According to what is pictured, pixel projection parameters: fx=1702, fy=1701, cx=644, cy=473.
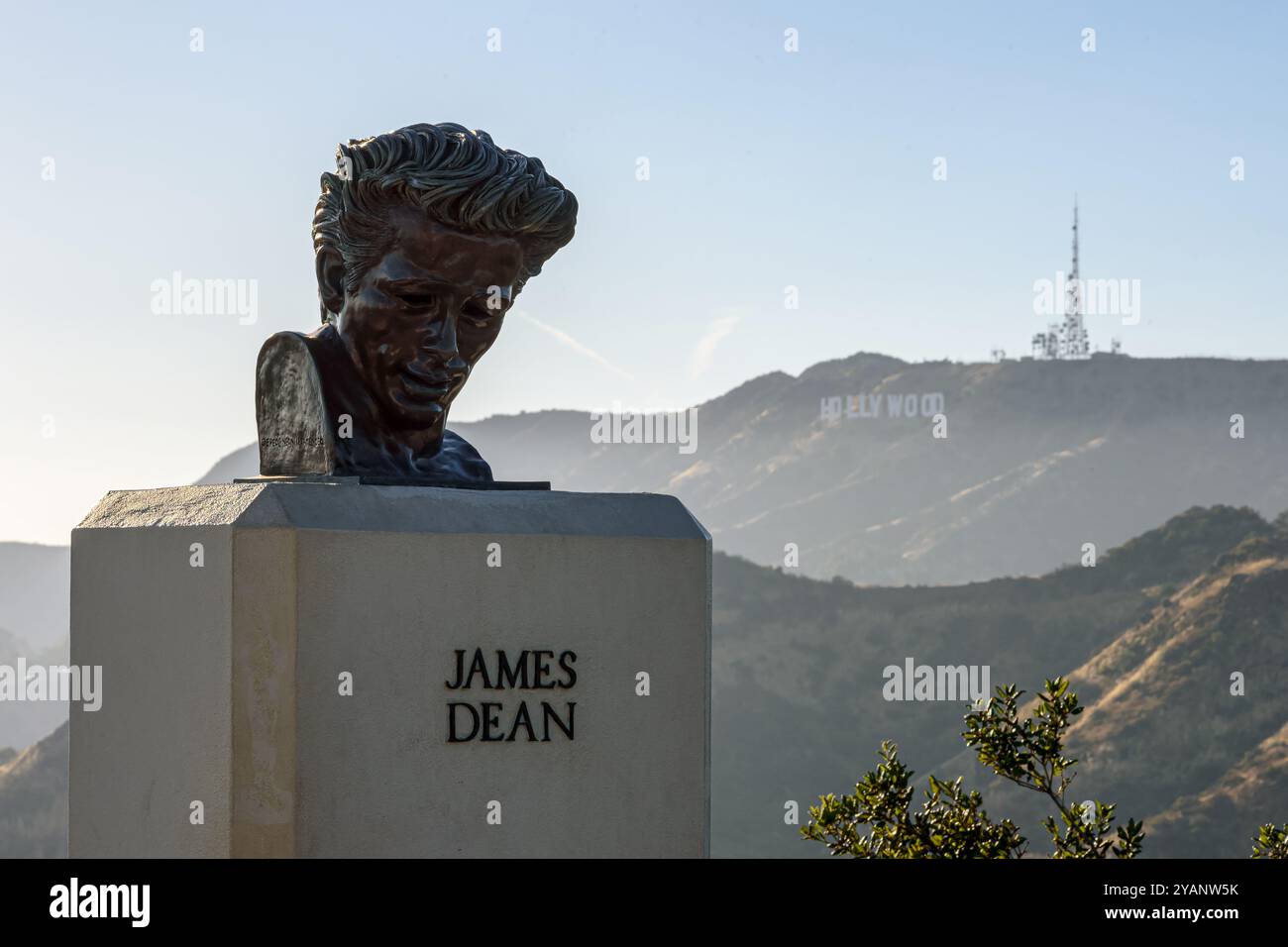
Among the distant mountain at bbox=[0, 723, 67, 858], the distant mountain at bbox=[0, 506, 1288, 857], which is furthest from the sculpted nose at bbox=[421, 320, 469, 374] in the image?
the distant mountain at bbox=[0, 723, 67, 858]

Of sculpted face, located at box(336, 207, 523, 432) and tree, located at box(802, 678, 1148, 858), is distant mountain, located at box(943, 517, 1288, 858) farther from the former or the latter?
sculpted face, located at box(336, 207, 523, 432)

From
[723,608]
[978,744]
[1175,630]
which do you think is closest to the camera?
[978,744]

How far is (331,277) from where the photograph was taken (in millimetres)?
5367

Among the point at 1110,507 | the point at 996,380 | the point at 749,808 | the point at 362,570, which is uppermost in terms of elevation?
the point at 996,380

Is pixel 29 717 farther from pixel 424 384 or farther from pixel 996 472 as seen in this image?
pixel 424 384

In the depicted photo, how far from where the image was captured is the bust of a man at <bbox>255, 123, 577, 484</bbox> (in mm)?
5051

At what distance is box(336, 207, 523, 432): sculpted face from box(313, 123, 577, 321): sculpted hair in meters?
0.05

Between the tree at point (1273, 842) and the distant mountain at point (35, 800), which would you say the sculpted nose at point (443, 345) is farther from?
the distant mountain at point (35, 800)

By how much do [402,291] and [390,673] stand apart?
4.06 feet

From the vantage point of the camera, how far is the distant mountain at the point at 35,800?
4150 centimetres
